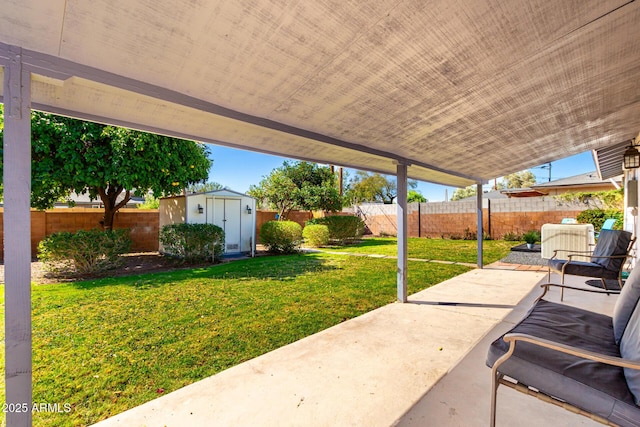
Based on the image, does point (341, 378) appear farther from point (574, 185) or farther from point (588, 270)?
point (574, 185)

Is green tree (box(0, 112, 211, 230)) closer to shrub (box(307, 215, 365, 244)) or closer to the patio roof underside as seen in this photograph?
the patio roof underside

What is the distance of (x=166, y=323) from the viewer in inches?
154

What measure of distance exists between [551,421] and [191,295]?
4.84 meters

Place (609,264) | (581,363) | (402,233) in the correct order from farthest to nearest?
(402,233) < (609,264) < (581,363)

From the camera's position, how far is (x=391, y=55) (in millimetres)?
2088

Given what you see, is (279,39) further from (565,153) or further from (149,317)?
(565,153)

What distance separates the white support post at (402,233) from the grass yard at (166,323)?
374 millimetres

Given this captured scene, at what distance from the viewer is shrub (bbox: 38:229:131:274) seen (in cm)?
636

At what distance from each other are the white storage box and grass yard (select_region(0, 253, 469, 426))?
314 centimetres

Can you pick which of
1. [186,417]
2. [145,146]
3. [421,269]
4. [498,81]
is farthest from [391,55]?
[145,146]

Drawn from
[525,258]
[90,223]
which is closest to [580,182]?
[525,258]

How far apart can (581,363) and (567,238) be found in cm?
782

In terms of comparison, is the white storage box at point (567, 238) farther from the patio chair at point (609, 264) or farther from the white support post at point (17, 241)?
the white support post at point (17, 241)

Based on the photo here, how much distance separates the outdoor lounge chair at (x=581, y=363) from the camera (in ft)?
4.84
